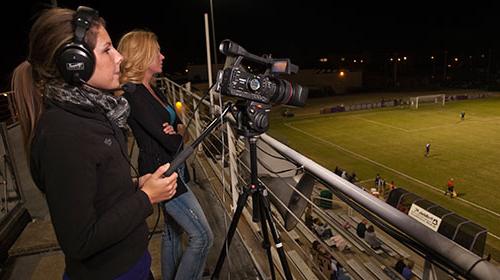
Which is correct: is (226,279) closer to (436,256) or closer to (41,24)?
(436,256)

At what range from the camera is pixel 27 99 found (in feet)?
3.69

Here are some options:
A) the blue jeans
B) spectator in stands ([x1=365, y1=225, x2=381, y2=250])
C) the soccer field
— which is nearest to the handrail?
the blue jeans

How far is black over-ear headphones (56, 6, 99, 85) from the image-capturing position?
3.43 ft

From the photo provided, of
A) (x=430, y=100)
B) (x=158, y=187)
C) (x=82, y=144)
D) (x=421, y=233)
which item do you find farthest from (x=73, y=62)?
(x=430, y=100)

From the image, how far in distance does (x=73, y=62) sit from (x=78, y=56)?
0.08 ft

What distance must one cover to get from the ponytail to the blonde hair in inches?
33.5

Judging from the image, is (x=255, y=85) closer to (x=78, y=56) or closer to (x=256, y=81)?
(x=256, y=81)

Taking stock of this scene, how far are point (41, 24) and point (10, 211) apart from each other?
2715mm

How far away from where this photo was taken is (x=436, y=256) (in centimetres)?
97

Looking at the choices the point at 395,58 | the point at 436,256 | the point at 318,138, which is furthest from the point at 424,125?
the point at 395,58

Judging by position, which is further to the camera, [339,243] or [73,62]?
[339,243]

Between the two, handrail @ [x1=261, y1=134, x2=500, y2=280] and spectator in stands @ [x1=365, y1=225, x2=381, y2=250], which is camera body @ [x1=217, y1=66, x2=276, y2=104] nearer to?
handrail @ [x1=261, y1=134, x2=500, y2=280]

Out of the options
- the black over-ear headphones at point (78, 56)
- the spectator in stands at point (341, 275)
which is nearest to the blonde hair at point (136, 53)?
the black over-ear headphones at point (78, 56)

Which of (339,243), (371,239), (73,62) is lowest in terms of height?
(339,243)
